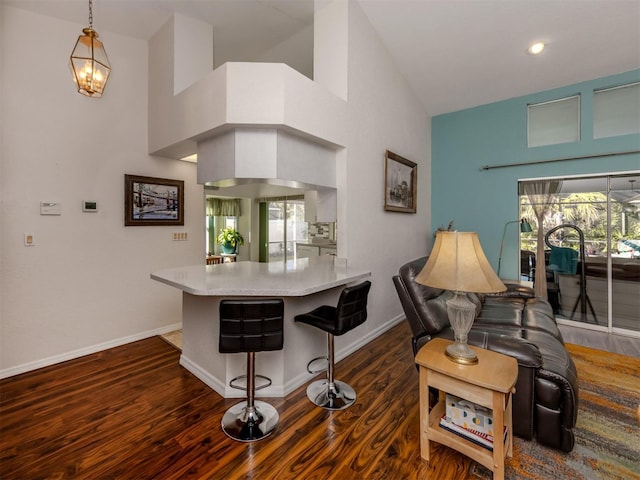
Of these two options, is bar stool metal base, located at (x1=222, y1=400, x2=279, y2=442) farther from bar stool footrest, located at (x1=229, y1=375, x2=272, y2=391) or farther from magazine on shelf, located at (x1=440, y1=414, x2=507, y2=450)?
magazine on shelf, located at (x1=440, y1=414, x2=507, y2=450)

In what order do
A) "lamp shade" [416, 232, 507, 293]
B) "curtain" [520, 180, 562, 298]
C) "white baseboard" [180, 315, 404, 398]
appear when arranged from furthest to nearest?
"curtain" [520, 180, 562, 298]
"white baseboard" [180, 315, 404, 398]
"lamp shade" [416, 232, 507, 293]

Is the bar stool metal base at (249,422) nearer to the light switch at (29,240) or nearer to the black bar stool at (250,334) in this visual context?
the black bar stool at (250,334)

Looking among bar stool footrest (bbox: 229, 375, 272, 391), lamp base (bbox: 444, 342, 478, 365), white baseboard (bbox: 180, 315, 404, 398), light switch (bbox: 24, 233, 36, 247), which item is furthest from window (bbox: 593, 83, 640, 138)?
light switch (bbox: 24, 233, 36, 247)

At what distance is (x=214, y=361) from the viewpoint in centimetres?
239

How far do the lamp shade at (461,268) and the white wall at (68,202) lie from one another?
10.8ft

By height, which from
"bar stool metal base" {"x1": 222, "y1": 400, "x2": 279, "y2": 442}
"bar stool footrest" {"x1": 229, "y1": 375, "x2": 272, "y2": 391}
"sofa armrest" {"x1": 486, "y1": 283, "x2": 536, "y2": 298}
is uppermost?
"sofa armrest" {"x1": 486, "y1": 283, "x2": 536, "y2": 298}

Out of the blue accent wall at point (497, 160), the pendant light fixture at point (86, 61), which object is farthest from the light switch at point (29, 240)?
the blue accent wall at point (497, 160)

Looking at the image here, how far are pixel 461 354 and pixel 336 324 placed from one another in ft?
2.56

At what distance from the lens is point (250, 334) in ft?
5.90

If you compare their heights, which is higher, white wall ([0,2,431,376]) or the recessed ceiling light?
the recessed ceiling light

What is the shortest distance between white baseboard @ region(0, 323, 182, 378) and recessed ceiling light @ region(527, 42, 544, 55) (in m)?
5.31

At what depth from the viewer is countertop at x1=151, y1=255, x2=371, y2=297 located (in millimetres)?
1923

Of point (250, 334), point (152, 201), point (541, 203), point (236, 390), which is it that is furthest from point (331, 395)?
point (541, 203)

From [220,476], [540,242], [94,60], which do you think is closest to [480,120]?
[540,242]
